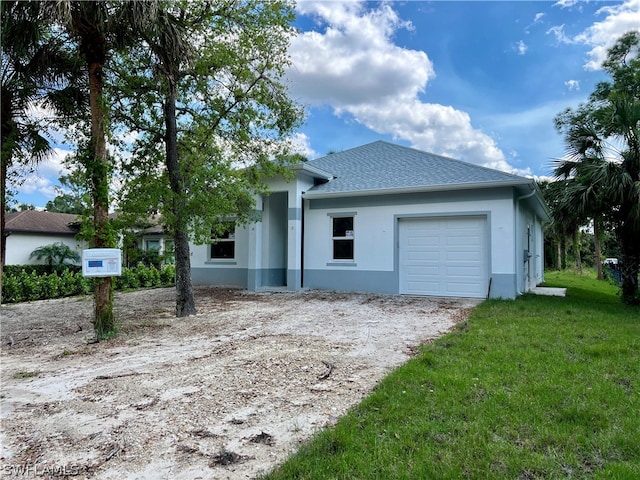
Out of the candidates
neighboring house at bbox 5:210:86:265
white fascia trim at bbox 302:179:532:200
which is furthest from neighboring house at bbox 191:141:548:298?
neighboring house at bbox 5:210:86:265

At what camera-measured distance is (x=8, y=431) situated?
3.28 m

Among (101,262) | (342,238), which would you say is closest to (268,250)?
(342,238)

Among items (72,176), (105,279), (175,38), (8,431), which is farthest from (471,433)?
(175,38)

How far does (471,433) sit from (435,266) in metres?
8.91

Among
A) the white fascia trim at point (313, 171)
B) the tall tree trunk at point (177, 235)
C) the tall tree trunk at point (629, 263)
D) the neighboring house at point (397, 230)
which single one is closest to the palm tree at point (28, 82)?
the tall tree trunk at point (177, 235)

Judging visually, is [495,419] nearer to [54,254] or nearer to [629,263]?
[629,263]

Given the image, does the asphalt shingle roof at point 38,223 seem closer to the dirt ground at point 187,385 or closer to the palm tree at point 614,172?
the dirt ground at point 187,385

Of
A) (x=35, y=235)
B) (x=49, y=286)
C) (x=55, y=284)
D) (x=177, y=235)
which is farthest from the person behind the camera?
(x=35, y=235)

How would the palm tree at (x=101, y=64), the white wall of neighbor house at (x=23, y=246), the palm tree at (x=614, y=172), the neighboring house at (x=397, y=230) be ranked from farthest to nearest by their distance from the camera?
the white wall of neighbor house at (x=23, y=246)
the neighboring house at (x=397, y=230)
the palm tree at (x=614, y=172)
the palm tree at (x=101, y=64)

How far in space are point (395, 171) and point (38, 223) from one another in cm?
2199

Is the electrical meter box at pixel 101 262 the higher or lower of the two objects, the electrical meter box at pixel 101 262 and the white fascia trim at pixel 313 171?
the lower

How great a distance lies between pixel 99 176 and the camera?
6.51 metres

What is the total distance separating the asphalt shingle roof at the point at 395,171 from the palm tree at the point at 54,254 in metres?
15.7

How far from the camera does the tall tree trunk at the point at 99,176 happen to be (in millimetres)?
6516
